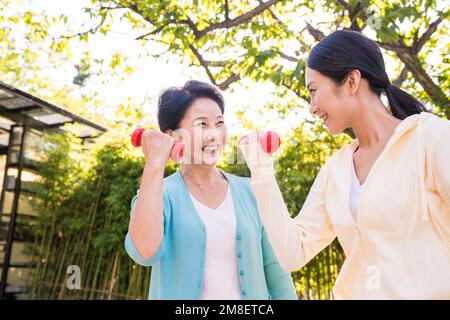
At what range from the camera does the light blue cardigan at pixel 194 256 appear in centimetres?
189

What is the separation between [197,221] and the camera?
6.47 ft

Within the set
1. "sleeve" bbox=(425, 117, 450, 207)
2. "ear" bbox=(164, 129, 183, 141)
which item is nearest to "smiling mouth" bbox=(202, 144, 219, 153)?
"ear" bbox=(164, 129, 183, 141)

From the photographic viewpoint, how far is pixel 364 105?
5.10ft

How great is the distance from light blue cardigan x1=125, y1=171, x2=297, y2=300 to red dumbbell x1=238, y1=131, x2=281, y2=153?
65cm

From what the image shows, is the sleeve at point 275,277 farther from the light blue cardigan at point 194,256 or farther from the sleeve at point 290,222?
the sleeve at point 290,222

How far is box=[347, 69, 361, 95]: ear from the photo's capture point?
60.4 inches

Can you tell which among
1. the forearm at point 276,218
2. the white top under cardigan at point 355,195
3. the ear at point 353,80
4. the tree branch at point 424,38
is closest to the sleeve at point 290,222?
the forearm at point 276,218

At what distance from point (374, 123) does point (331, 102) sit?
0.14 meters

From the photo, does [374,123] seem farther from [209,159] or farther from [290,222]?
[209,159]

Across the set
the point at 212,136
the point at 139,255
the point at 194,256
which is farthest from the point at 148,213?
the point at 212,136

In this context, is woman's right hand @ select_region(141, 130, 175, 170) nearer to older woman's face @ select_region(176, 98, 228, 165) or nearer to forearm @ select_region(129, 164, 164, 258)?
forearm @ select_region(129, 164, 164, 258)
